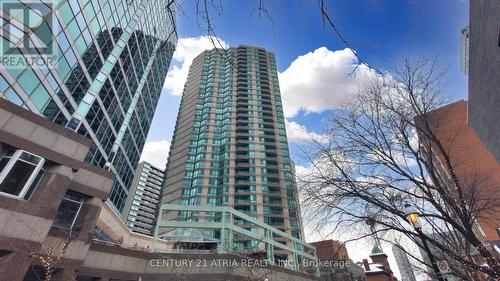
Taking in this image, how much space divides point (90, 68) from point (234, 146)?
49.1 meters

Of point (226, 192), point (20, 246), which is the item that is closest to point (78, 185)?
point (20, 246)

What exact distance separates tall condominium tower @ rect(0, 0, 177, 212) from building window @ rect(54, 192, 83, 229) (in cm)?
691

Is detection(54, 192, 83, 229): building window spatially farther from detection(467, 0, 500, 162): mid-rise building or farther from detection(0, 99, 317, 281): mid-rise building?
detection(467, 0, 500, 162): mid-rise building

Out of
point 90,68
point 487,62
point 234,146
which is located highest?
point 234,146

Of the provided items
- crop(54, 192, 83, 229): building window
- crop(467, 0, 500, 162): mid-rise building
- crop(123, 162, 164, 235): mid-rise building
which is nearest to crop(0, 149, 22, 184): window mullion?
crop(54, 192, 83, 229): building window

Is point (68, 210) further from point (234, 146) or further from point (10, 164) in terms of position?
point (234, 146)

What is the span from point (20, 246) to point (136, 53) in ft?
98.6

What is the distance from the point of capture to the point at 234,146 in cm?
7050

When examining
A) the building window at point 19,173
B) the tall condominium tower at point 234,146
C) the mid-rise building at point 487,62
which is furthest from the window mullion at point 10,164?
the tall condominium tower at point 234,146

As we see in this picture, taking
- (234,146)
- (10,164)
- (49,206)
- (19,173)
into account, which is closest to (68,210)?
(49,206)

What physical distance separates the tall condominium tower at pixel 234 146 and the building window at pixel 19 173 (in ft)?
142

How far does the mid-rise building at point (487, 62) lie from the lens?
28.2 ft

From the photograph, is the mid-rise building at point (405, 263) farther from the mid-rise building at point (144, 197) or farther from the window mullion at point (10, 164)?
the mid-rise building at point (144, 197)

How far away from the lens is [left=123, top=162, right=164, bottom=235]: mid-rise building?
119500 millimetres
